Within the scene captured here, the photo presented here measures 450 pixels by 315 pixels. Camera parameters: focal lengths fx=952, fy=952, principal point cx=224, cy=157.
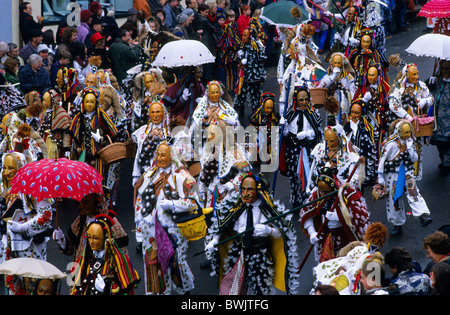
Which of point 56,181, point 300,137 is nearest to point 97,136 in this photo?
point 300,137

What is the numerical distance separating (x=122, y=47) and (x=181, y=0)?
187 inches

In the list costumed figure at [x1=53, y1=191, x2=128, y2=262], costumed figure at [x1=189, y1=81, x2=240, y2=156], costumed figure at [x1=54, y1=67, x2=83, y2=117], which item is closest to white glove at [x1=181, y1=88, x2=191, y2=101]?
costumed figure at [x1=189, y1=81, x2=240, y2=156]

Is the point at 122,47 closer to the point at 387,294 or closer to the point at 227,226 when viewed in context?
the point at 227,226

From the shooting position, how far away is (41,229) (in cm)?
1145

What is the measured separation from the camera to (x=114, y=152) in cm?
1399

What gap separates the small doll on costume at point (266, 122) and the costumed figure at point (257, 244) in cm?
394

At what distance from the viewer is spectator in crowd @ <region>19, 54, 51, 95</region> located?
53.8 feet

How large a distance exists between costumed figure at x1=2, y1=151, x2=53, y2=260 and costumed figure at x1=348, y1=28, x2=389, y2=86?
23.4ft

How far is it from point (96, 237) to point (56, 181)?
1.02m

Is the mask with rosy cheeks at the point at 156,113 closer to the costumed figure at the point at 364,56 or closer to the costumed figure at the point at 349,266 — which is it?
the costumed figure at the point at 349,266

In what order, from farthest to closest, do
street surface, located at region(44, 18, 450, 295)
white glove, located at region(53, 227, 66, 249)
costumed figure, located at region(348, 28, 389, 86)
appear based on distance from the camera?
1. costumed figure, located at region(348, 28, 389, 86)
2. street surface, located at region(44, 18, 450, 295)
3. white glove, located at region(53, 227, 66, 249)

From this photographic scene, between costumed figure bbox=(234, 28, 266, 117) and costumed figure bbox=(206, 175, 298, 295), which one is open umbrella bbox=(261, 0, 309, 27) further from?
costumed figure bbox=(206, 175, 298, 295)

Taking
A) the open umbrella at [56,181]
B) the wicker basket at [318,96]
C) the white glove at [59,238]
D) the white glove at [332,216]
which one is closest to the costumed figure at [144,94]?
the wicker basket at [318,96]

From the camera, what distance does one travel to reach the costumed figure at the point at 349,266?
30.2 feet
